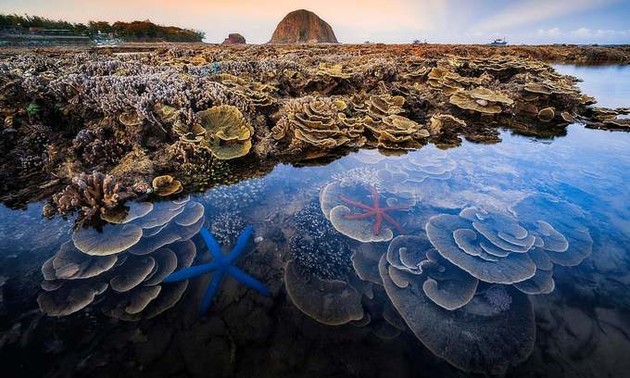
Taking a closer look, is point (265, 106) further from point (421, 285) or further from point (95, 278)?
point (421, 285)


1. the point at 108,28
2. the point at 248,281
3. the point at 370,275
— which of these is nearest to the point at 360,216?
the point at 370,275

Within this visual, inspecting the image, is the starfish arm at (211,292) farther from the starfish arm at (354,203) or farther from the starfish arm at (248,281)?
the starfish arm at (354,203)

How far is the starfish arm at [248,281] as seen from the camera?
9.17 ft

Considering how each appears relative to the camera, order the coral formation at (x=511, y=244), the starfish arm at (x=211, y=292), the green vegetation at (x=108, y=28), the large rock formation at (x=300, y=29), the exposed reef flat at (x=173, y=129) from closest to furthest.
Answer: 1. the starfish arm at (x=211, y=292)
2. the coral formation at (x=511, y=244)
3. the exposed reef flat at (x=173, y=129)
4. the green vegetation at (x=108, y=28)
5. the large rock formation at (x=300, y=29)

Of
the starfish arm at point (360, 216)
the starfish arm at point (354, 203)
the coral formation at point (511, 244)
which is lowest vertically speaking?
the coral formation at point (511, 244)

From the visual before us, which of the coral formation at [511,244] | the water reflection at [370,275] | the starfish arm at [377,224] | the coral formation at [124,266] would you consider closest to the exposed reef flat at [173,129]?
A: the coral formation at [124,266]

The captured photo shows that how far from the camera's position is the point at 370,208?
394cm

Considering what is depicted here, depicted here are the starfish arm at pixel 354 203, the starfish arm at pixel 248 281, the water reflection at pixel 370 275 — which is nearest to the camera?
the water reflection at pixel 370 275

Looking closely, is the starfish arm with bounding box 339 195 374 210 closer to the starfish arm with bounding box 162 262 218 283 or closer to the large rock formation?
the starfish arm with bounding box 162 262 218 283

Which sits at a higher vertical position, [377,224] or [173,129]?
[173,129]

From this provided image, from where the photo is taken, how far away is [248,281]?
2799mm

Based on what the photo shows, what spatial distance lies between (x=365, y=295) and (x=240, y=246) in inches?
59.2

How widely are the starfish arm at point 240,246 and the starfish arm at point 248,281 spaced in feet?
0.42

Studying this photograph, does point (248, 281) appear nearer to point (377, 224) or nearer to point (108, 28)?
point (377, 224)
